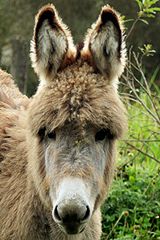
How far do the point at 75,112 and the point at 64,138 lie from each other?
7.3 inches

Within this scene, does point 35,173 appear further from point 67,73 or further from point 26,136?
point 67,73

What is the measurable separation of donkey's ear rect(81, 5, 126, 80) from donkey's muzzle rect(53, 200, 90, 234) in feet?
3.84

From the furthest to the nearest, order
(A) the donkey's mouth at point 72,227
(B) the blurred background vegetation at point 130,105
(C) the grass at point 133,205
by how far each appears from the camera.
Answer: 1. (B) the blurred background vegetation at point 130,105
2. (C) the grass at point 133,205
3. (A) the donkey's mouth at point 72,227

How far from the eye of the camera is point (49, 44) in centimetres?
526

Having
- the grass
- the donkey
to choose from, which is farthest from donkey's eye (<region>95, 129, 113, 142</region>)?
the grass

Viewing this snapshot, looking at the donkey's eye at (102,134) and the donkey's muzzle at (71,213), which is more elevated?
the donkey's eye at (102,134)

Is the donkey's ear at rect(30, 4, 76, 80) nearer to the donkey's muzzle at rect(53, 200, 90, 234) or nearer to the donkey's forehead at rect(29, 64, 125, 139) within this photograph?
the donkey's forehead at rect(29, 64, 125, 139)

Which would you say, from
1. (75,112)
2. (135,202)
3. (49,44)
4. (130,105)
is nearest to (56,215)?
(75,112)

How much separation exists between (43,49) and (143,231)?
2486 millimetres

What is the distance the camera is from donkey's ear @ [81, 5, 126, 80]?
5191 millimetres

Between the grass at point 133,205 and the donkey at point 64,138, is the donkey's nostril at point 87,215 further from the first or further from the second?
the grass at point 133,205

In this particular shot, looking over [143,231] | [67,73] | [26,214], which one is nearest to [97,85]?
[67,73]

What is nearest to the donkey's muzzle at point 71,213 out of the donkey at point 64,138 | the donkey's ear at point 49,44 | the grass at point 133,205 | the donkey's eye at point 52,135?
the donkey at point 64,138

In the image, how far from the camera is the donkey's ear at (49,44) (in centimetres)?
520
